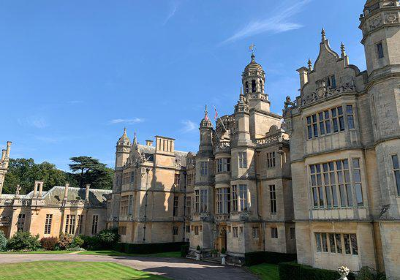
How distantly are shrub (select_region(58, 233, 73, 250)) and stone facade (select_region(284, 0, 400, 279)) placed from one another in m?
30.7

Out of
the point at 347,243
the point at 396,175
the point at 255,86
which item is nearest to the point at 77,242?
the point at 255,86

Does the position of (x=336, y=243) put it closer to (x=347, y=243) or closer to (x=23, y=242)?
(x=347, y=243)

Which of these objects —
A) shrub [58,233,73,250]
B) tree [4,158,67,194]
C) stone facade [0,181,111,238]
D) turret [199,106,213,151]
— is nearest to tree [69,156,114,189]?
tree [4,158,67,194]

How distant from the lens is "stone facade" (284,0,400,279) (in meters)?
15.7

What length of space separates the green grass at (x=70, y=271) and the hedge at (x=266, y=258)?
8.79 m

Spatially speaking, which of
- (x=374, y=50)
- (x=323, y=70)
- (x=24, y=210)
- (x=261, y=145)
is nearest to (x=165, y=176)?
(x=261, y=145)

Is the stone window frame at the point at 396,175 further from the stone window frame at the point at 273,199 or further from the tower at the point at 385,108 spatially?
the stone window frame at the point at 273,199

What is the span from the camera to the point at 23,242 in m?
35.8

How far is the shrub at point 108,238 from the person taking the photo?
1522 inches

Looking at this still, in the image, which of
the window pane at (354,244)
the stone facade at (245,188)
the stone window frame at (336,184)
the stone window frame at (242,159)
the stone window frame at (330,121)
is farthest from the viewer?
the stone window frame at (242,159)

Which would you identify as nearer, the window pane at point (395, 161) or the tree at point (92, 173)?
the window pane at point (395, 161)

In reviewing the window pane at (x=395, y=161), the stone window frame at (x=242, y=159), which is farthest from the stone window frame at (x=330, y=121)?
the stone window frame at (x=242, y=159)

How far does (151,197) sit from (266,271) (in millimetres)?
19363

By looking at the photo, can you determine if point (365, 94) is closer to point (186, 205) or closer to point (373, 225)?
point (373, 225)
